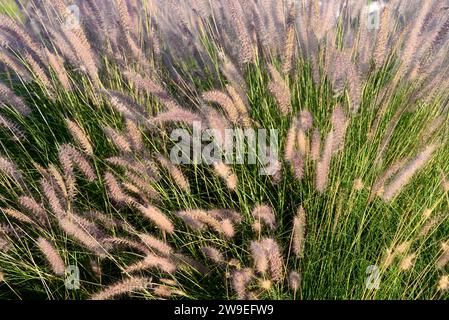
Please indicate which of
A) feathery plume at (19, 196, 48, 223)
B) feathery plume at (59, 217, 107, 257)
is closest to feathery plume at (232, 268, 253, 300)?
feathery plume at (59, 217, 107, 257)

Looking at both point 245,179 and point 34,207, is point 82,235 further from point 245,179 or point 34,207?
point 245,179

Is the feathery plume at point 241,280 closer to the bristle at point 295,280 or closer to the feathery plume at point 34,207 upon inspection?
the bristle at point 295,280

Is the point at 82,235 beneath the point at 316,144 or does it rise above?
beneath

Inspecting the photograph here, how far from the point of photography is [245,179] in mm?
2434

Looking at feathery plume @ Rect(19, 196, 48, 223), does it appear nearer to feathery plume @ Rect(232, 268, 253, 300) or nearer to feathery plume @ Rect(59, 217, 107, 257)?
feathery plume @ Rect(59, 217, 107, 257)

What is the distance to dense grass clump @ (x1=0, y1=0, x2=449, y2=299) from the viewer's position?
2021 mm

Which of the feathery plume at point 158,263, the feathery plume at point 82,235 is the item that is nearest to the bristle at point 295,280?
the feathery plume at point 158,263

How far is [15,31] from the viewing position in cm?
260

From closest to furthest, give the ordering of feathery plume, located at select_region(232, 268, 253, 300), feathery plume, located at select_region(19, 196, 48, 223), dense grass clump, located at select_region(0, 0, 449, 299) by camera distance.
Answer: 1. feathery plume, located at select_region(232, 268, 253, 300)
2. dense grass clump, located at select_region(0, 0, 449, 299)
3. feathery plume, located at select_region(19, 196, 48, 223)

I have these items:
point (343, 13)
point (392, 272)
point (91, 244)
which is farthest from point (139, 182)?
point (343, 13)

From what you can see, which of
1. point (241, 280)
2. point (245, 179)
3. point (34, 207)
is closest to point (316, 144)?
point (245, 179)

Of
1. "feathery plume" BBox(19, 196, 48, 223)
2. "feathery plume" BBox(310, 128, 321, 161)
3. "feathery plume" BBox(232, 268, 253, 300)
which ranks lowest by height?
"feathery plume" BBox(232, 268, 253, 300)
